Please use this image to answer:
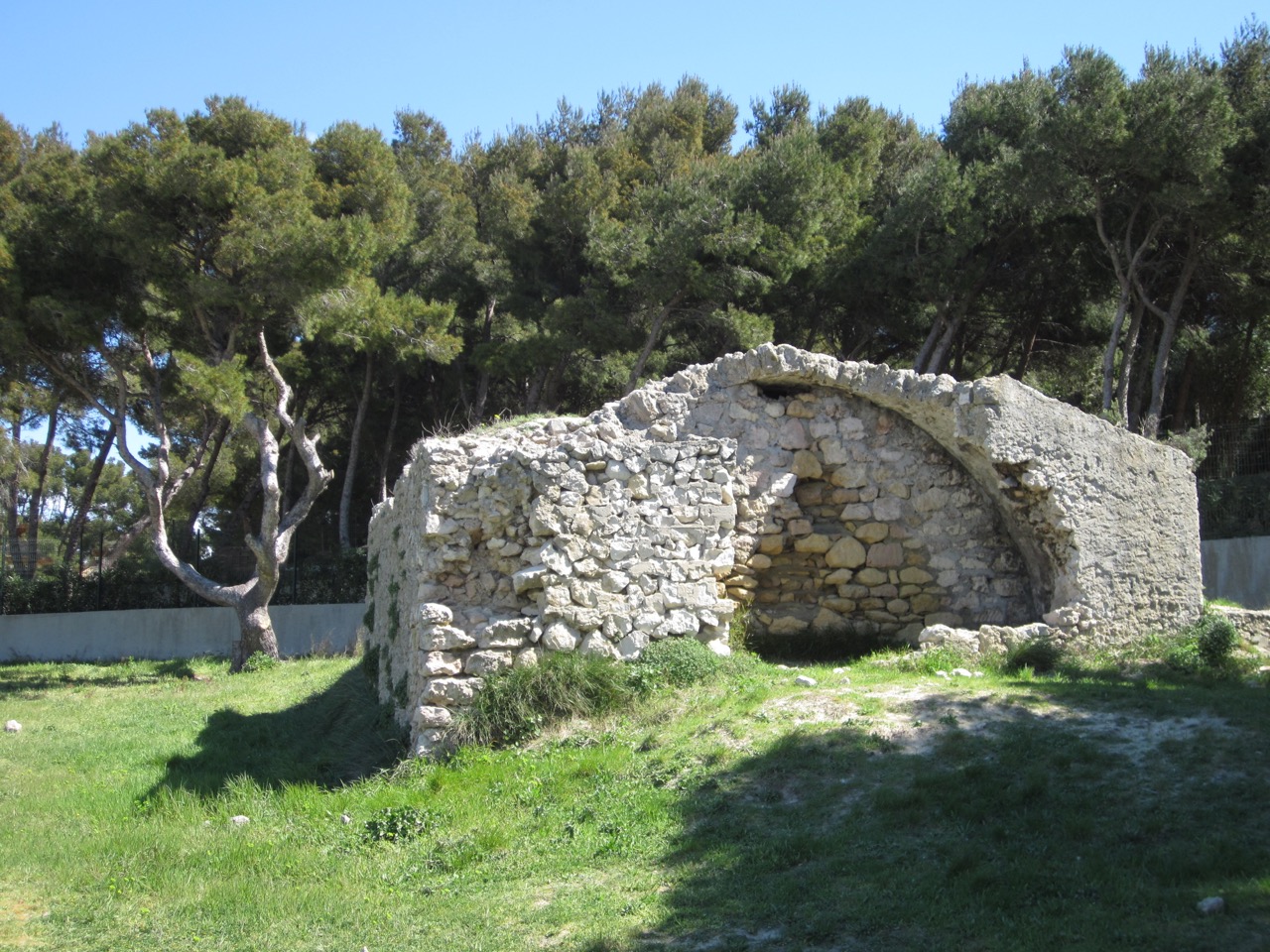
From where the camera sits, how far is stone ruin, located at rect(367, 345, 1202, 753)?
8633mm

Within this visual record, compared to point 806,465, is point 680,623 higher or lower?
lower

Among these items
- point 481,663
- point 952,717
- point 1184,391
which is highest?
point 1184,391

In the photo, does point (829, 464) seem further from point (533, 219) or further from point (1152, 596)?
point (533, 219)

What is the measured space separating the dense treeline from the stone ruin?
7.29 metres

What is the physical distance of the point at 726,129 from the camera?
26484 mm

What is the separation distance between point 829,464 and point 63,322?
12653 mm

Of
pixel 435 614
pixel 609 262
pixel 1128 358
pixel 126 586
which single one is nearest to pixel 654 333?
pixel 609 262

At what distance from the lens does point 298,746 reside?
33.5 feet

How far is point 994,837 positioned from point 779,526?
16.4 ft

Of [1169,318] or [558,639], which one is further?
[1169,318]

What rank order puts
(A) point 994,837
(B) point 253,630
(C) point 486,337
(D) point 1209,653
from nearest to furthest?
(A) point 994,837 < (D) point 1209,653 < (B) point 253,630 < (C) point 486,337

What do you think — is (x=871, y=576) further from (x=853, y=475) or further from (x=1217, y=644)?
(x=1217, y=644)

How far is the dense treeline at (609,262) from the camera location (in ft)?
56.2

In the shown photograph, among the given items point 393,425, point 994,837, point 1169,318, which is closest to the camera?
point 994,837
